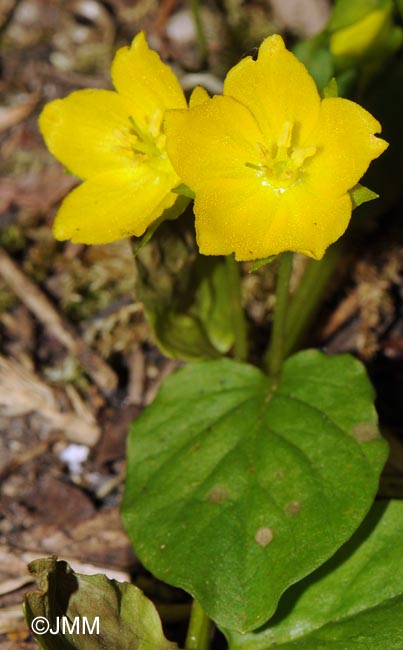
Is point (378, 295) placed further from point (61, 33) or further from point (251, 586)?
point (61, 33)

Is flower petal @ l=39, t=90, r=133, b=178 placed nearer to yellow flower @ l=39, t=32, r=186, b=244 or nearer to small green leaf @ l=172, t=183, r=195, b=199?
yellow flower @ l=39, t=32, r=186, b=244

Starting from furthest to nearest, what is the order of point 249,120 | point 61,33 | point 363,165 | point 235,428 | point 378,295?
1. point 61,33
2. point 378,295
3. point 235,428
4. point 249,120
5. point 363,165

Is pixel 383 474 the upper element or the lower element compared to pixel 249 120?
lower

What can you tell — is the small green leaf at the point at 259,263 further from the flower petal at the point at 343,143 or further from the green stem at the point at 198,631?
the green stem at the point at 198,631

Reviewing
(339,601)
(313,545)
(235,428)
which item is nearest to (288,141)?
(235,428)

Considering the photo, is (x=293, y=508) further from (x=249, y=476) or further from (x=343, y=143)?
(x=343, y=143)

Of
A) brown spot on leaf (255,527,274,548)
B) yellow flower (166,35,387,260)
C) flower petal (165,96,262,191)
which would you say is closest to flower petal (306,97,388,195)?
yellow flower (166,35,387,260)

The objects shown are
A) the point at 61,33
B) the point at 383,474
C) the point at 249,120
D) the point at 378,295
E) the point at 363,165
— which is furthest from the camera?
the point at 61,33

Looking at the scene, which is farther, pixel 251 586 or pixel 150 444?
pixel 150 444
